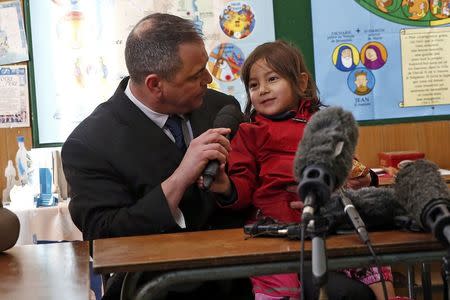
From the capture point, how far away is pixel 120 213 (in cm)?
185

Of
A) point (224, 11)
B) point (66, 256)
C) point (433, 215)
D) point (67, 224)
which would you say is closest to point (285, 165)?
point (66, 256)

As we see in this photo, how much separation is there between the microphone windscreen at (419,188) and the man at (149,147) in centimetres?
53

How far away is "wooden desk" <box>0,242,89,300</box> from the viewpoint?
1.41 m

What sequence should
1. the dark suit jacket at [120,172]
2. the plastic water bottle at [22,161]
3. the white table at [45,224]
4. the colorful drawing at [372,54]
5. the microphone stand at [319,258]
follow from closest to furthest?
the microphone stand at [319,258] → the dark suit jacket at [120,172] → the white table at [45,224] → the plastic water bottle at [22,161] → the colorful drawing at [372,54]

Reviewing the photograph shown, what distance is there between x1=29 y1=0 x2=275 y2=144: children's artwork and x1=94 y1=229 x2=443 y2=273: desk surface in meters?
2.82

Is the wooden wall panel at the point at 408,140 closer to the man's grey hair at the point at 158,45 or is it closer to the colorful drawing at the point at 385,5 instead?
the colorful drawing at the point at 385,5

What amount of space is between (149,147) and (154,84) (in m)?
0.23

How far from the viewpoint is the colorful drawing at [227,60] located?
4199 mm

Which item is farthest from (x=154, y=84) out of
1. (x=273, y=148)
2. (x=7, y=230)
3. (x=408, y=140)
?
(x=408, y=140)

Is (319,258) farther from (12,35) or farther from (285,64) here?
(12,35)

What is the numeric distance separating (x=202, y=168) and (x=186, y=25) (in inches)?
25.0

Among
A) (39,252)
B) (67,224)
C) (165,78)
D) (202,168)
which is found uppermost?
(165,78)

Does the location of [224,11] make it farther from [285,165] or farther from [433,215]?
[433,215]

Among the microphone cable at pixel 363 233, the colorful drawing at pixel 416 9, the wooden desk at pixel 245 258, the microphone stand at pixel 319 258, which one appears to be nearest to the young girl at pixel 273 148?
the wooden desk at pixel 245 258
